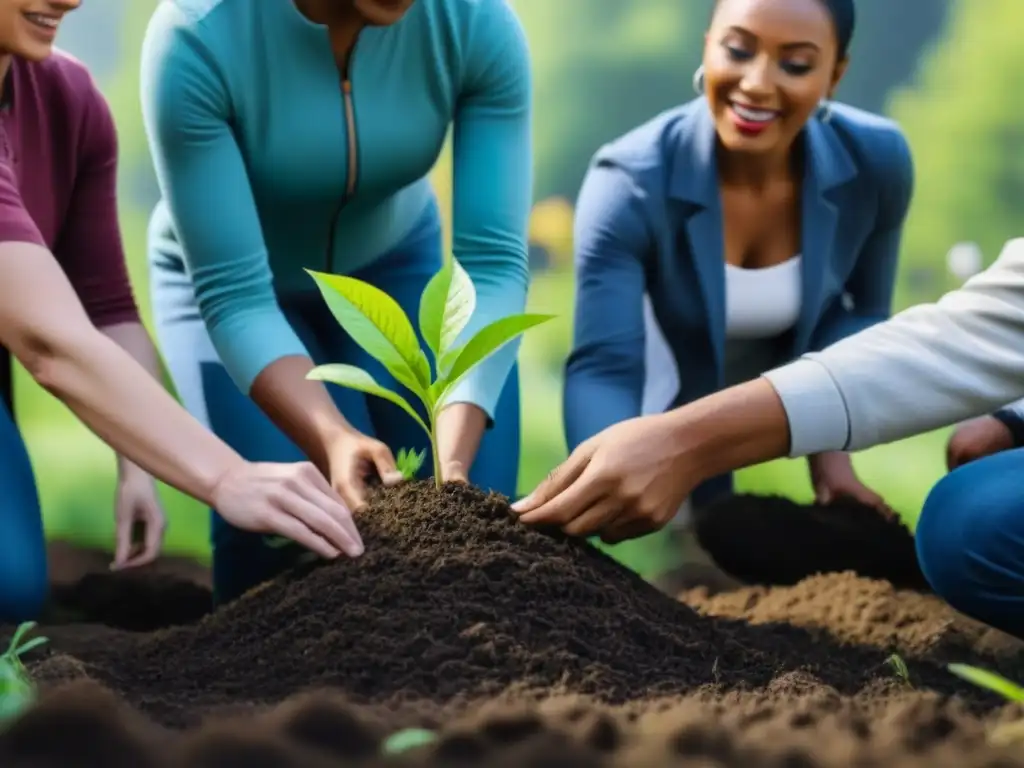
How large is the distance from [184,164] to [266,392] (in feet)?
1.21

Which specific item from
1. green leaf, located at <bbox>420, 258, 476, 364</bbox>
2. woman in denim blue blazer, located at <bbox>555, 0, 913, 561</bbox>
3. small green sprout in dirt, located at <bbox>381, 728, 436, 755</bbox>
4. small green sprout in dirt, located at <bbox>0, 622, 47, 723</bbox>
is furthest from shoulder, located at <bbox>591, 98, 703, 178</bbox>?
small green sprout in dirt, located at <bbox>381, 728, 436, 755</bbox>

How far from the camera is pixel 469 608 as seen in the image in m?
1.57

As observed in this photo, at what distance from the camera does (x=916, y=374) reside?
1.80 m

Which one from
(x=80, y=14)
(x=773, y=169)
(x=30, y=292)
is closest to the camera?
(x=30, y=292)

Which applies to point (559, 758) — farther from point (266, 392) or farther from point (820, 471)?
point (820, 471)

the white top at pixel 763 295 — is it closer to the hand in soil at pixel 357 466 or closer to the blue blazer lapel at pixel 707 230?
the blue blazer lapel at pixel 707 230

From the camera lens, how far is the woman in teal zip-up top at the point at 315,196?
82.9 inches

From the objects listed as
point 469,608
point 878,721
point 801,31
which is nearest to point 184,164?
point 469,608

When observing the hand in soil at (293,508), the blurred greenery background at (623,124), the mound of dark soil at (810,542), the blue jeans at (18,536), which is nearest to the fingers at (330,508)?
the hand in soil at (293,508)

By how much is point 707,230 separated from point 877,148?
0.39m

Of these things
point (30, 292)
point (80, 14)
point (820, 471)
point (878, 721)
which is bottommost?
point (820, 471)

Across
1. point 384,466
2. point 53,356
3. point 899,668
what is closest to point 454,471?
point 384,466

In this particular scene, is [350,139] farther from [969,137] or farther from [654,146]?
[969,137]

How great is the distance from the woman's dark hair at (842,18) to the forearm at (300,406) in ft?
3.95
